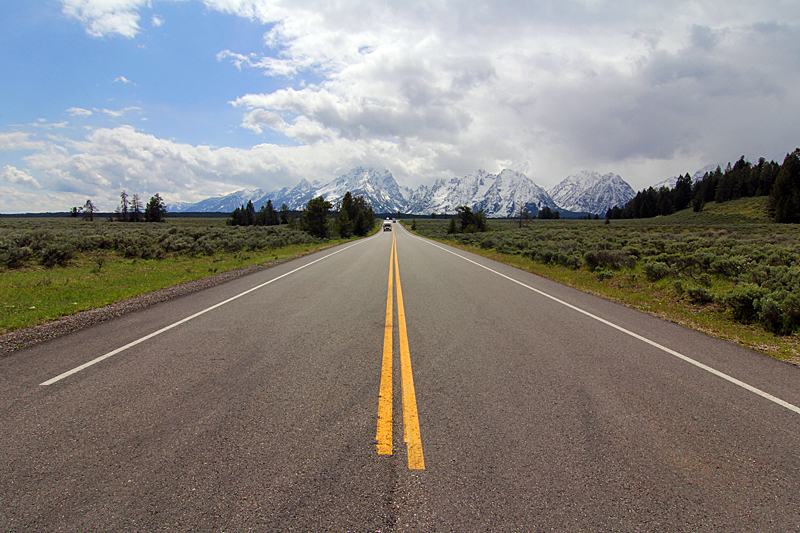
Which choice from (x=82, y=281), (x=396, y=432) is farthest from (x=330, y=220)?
(x=396, y=432)

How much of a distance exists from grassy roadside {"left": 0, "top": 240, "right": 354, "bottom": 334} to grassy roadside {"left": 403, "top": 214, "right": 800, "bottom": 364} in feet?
42.2

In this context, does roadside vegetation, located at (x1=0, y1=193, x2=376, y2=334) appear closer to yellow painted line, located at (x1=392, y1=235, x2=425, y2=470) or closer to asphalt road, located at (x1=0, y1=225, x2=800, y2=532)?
asphalt road, located at (x1=0, y1=225, x2=800, y2=532)

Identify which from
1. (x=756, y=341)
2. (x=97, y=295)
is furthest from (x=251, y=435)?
(x=97, y=295)

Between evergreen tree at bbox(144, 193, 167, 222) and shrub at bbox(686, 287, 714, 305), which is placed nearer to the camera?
shrub at bbox(686, 287, 714, 305)

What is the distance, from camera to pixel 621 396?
3.84 meters

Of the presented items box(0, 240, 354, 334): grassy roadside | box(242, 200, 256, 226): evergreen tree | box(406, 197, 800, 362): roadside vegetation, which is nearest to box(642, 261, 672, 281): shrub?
box(406, 197, 800, 362): roadside vegetation

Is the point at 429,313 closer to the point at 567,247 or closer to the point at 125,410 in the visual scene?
the point at 125,410

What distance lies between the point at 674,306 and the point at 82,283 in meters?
17.0

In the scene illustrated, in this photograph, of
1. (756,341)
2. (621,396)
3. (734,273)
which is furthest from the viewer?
(734,273)

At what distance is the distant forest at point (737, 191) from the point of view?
2596 inches

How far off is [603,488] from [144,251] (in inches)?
859

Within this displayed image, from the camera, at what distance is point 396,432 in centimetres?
303

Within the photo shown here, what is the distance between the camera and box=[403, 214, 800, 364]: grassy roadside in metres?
6.09

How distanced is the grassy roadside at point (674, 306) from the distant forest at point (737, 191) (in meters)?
78.7
